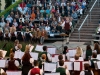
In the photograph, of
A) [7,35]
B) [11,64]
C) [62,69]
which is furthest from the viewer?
[7,35]

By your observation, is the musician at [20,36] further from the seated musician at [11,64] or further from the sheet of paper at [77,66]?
the sheet of paper at [77,66]

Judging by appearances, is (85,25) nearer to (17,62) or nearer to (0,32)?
(0,32)

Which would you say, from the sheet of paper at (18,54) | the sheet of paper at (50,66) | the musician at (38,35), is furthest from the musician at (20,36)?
the sheet of paper at (50,66)

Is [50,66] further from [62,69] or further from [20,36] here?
[20,36]

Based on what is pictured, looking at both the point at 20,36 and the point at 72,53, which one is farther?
the point at 20,36

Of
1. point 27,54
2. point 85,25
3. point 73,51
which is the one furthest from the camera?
point 85,25

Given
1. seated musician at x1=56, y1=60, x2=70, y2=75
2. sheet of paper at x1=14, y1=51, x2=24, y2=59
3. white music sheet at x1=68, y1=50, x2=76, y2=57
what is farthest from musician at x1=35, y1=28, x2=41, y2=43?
seated musician at x1=56, y1=60, x2=70, y2=75

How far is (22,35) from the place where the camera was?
1315 inches

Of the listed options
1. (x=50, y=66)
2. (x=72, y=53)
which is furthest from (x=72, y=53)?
(x=50, y=66)

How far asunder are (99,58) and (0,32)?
54.4ft

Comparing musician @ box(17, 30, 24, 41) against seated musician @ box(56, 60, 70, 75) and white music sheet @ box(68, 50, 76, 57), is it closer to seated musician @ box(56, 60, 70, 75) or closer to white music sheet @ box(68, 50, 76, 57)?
white music sheet @ box(68, 50, 76, 57)

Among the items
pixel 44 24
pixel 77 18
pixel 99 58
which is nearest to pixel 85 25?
pixel 77 18

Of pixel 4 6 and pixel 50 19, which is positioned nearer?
pixel 50 19

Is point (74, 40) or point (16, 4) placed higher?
point (16, 4)
